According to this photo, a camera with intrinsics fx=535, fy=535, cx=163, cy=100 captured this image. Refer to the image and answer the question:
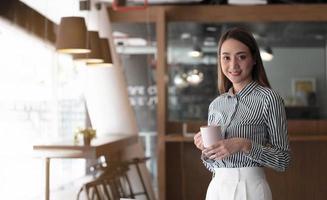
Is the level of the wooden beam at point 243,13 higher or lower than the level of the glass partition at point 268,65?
higher

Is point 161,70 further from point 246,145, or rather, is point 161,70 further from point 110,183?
point 246,145

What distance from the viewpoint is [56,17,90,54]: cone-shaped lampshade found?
370 cm

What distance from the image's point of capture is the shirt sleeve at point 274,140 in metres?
1.47

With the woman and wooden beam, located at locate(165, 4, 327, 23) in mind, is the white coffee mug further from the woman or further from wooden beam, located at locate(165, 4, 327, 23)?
wooden beam, located at locate(165, 4, 327, 23)

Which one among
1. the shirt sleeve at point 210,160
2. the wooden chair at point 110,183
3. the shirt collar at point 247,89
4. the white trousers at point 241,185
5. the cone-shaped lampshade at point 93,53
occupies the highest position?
the cone-shaped lampshade at point 93,53

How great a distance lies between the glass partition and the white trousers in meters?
3.66

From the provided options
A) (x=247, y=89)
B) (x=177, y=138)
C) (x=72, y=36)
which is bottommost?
(x=177, y=138)

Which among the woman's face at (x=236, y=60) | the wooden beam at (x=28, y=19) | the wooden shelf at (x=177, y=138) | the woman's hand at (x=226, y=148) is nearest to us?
the woman's hand at (x=226, y=148)

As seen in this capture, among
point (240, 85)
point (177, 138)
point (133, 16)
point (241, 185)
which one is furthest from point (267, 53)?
point (241, 185)

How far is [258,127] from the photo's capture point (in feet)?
5.03

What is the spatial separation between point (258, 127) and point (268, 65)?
3.68 meters

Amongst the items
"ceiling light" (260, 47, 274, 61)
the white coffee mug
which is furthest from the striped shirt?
"ceiling light" (260, 47, 274, 61)

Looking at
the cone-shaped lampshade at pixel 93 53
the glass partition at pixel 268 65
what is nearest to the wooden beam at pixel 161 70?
the glass partition at pixel 268 65

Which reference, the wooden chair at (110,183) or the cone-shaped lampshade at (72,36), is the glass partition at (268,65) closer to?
the wooden chair at (110,183)
